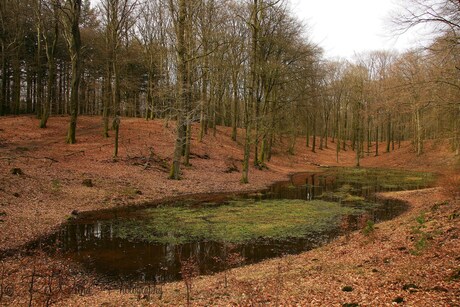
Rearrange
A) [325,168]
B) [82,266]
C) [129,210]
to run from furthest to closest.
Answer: [325,168] < [129,210] < [82,266]

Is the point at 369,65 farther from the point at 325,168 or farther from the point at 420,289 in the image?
the point at 420,289

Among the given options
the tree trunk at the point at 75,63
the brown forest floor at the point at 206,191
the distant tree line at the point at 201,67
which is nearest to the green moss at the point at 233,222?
the brown forest floor at the point at 206,191

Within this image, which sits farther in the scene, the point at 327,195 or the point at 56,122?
the point at 56,122

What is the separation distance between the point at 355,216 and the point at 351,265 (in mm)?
7495

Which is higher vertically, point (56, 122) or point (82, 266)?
point (56, 122)

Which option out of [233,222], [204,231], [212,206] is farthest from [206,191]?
[204,231]

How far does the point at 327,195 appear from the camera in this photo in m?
21.0

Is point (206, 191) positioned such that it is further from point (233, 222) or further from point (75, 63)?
point (75, 63)

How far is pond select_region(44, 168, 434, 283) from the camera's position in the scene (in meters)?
9.23

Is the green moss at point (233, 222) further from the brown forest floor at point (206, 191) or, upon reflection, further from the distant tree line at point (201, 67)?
the distant tree line at point (201, 67)

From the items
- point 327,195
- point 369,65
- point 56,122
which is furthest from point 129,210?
point 369,65

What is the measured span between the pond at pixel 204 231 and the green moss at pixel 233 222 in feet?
0.12

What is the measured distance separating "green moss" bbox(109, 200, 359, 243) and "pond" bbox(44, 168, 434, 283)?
0.12 ft

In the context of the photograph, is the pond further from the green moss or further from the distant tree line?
the distant tree line
